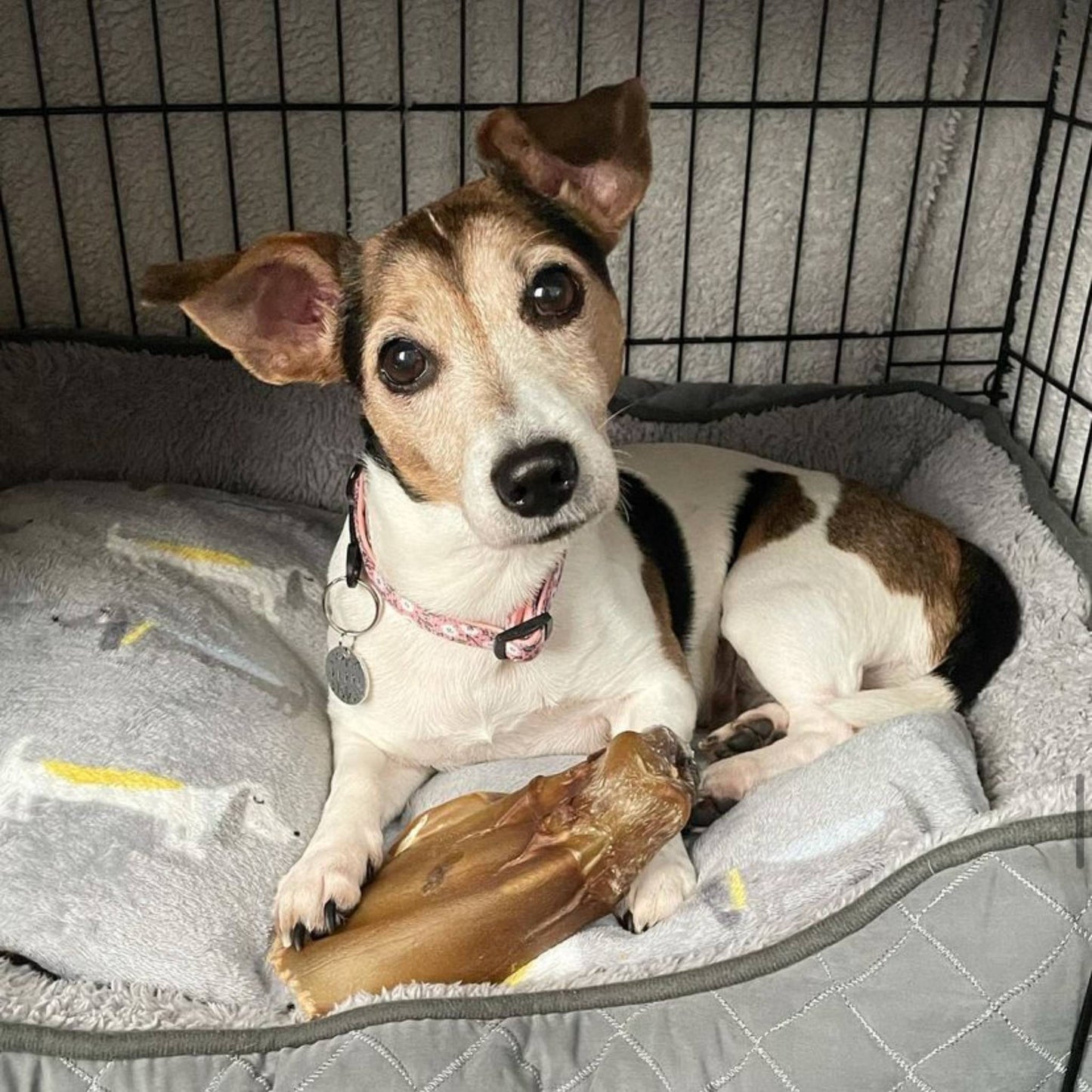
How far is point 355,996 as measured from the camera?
161 centimetres

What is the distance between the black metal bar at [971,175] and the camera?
3072 mm

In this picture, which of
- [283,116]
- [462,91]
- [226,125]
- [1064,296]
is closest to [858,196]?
[1064,296]

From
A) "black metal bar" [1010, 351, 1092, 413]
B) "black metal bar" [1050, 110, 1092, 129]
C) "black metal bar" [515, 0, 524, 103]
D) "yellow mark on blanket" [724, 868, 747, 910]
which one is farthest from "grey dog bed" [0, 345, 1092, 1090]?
"black metal bar" [515, 0, 524, 103]

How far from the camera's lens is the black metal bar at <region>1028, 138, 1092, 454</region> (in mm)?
2928

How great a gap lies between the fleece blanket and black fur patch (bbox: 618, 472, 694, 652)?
46 centimetres

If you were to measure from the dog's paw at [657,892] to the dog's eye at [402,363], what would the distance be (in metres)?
0.79

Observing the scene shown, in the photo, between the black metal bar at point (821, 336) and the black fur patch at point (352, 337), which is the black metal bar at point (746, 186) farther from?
the black fur patch at point (352, 337)

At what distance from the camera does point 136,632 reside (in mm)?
2279

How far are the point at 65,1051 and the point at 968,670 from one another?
166 centimetres

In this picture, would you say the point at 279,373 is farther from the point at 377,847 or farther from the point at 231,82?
the point at 231,82

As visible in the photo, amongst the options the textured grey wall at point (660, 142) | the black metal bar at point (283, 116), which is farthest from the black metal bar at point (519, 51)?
the black metal bar at point (283, 116)

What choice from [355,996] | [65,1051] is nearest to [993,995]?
[355,996]

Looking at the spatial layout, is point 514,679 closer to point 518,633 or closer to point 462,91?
point 518,633

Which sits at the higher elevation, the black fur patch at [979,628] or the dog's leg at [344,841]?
the black fur patch at [979,628]
